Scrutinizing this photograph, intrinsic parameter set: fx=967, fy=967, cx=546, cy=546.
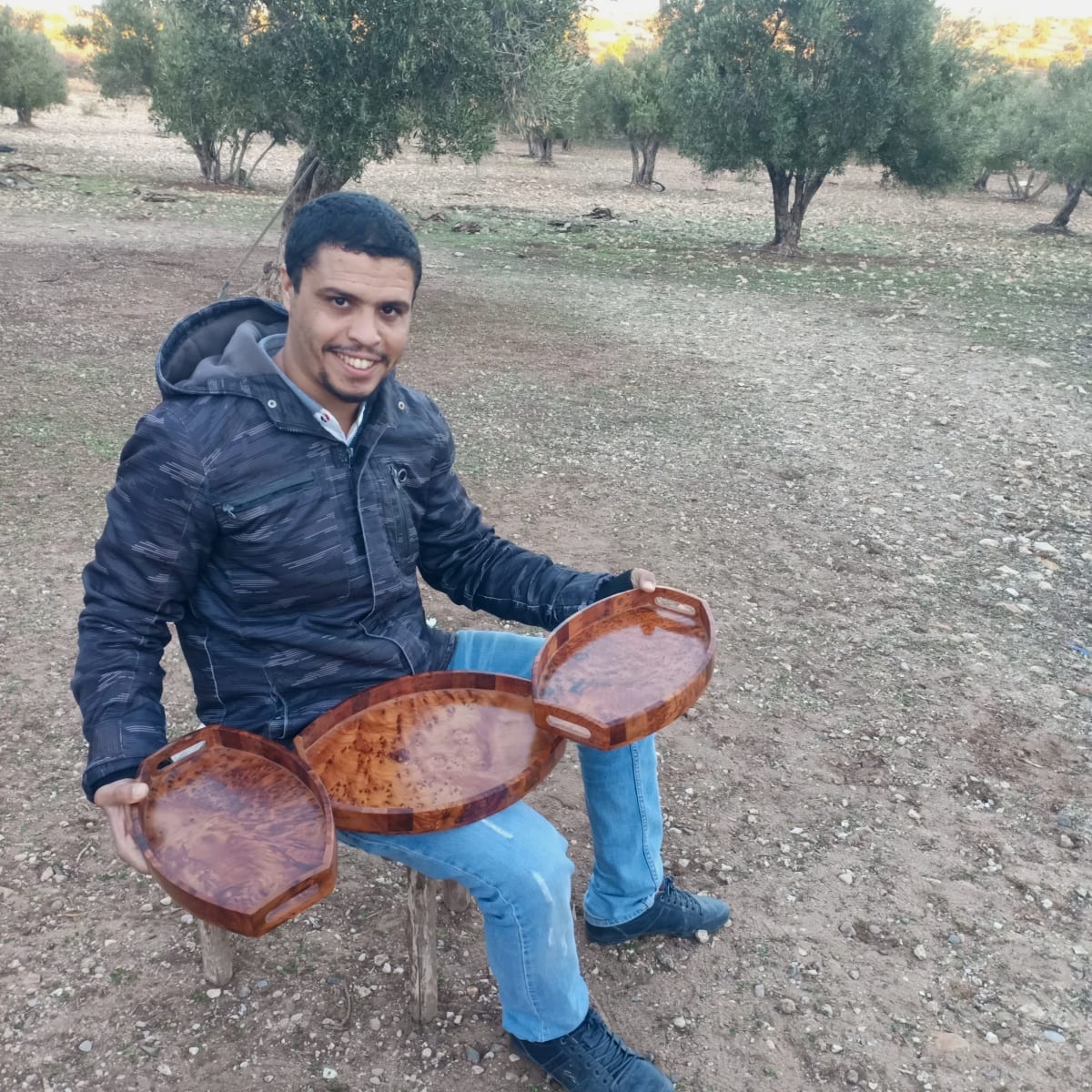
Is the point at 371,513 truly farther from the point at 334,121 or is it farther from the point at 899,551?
the point at 334,121

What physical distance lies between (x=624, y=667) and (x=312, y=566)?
2.31ft

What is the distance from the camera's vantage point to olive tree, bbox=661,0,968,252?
13.9 metres

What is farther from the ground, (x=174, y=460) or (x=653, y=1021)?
(x=174, y=460)

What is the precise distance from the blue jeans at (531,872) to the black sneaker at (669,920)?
307 mm

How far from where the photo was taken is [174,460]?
1.91 m

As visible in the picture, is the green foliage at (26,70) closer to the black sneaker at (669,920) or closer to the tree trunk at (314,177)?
the tree trunk at (314,177)

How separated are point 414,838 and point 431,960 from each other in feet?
1.78

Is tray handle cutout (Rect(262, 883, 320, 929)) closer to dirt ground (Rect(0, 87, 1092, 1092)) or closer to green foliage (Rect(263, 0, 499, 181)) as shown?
dirt ground (Rect(0, 87, 1092, 1092))

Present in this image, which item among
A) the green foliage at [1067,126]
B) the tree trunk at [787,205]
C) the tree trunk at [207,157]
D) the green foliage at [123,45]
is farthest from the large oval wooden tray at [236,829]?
the green foliage at [123,45]

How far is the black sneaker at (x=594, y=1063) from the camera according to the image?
2084 mm

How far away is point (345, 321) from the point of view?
2.01 m

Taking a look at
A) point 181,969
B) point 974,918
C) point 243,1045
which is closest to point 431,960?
point 243,1045

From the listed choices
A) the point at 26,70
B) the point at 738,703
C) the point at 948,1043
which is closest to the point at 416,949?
the point at 948,1043

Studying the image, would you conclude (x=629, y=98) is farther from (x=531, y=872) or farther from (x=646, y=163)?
(x=531, y=872)
